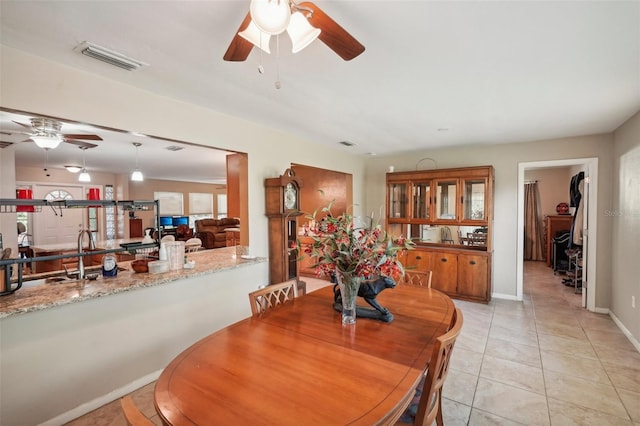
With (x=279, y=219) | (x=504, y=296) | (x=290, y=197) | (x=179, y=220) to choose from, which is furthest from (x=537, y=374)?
(x=179, y=220)

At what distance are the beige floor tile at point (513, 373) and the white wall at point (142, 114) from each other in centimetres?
256

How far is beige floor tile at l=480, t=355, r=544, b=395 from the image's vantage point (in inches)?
95.2

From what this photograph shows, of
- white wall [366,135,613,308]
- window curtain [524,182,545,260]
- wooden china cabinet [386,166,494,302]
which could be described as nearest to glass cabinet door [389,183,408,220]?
wooden china cabinet [386,166,494,302]

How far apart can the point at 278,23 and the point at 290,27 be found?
0.83ft

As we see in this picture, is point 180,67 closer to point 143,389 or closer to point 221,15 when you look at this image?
point 221,15

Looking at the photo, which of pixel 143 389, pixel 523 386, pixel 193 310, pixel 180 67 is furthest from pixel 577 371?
pixel 180 67

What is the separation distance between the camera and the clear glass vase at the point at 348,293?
5.55 feet

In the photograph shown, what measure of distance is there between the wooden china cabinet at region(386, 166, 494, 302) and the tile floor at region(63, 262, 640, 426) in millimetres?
622

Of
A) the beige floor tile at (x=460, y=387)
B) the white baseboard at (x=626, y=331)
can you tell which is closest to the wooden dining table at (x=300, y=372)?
the beige floor tile at (x=460, y=387)

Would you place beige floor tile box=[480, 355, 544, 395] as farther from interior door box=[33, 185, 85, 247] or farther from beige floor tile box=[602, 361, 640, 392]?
interior door box=[33, 185, 85, 247]

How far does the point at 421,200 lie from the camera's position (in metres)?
5.00

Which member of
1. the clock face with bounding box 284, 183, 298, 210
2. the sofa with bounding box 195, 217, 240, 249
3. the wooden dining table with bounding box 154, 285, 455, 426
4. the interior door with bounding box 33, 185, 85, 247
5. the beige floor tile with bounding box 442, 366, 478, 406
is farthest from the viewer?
the sofa with bounding box 195, 217, 240, 249

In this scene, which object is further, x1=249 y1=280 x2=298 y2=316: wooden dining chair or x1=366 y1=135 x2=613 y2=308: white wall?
x1=366 y1=135 x2=613 y2=308: white wall

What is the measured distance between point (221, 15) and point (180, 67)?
75 centimetres
